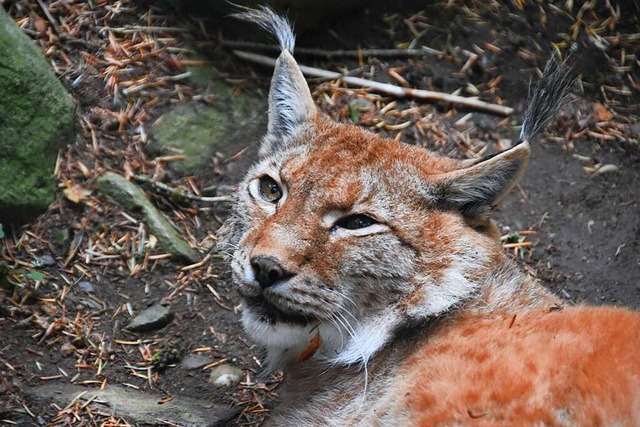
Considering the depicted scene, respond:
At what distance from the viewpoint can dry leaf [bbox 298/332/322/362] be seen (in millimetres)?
4637

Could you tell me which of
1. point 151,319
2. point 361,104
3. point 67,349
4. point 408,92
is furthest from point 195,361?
point 408,92

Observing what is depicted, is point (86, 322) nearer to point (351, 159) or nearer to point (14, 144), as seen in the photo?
point (14, 144)

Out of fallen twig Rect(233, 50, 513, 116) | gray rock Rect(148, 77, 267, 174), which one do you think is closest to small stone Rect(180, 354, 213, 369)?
gray rock Rect(148, 77, 267, 174)

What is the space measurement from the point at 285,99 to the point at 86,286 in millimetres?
2147

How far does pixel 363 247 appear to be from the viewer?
4.51 metres

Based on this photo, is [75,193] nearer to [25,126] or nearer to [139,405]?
[25,126]

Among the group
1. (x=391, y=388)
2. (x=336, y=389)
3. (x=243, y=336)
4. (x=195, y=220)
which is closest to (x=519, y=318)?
(x=391, y=388)

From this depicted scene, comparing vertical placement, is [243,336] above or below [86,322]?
below

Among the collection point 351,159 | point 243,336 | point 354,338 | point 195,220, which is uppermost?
point 351,159

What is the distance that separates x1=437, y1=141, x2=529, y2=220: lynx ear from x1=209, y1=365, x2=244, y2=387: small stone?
2160mm

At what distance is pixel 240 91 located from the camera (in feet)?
24.1

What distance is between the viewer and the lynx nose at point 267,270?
14.1 feet

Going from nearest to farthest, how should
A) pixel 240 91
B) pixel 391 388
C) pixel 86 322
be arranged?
pixel 391 388 → pixel 86 322 → pixel 240 91

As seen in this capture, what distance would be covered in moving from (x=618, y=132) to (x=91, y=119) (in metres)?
4.75
